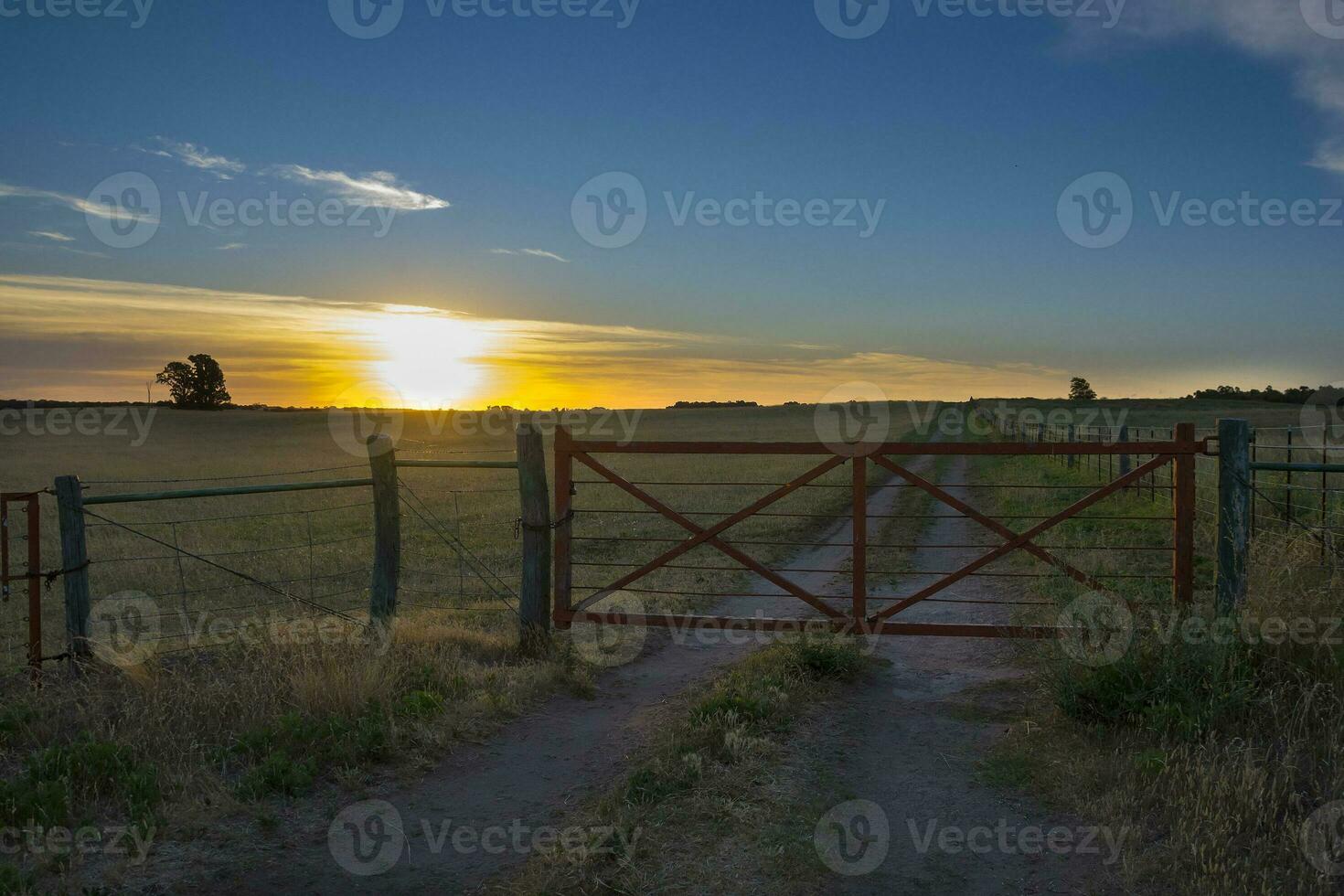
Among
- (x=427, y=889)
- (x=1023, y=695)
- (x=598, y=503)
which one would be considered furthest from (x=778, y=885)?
(x=598, y=503)

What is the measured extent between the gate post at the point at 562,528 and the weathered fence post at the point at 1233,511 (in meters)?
5.67

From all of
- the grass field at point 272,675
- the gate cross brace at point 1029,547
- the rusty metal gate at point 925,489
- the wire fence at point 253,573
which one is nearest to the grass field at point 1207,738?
the gate cross brace at point 1029,547

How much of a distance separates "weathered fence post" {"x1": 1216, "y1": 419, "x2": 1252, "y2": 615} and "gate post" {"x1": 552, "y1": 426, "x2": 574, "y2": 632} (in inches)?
223

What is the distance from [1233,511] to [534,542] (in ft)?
20.1

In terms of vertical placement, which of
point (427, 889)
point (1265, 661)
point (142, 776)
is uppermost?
point (1265, 661)

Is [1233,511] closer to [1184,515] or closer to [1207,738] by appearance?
[1184,515]

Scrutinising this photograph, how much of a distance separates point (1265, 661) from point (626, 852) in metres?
4.64

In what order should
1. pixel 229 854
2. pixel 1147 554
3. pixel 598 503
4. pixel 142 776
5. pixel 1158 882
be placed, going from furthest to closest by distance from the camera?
1. pixel 598 503
2. pixel 1147 554
3. pixel 142 776
4. pixel 229 854
5. pixel 1158 882

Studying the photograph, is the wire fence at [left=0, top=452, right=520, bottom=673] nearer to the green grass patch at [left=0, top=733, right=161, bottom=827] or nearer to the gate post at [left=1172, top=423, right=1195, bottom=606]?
the green grass patch at [left=0, top=733, right=161, bottom=827]

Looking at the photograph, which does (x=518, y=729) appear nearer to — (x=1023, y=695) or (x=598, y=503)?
(x=1023, y=695)

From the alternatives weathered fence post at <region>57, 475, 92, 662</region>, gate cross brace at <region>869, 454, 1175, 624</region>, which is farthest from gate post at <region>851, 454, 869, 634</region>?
weathered fence post at <region>57, 475, 92, 662</region>

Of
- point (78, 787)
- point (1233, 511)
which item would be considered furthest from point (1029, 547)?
point (78, 787)

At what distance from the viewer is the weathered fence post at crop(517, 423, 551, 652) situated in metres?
8.34

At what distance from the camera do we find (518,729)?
260 inches
